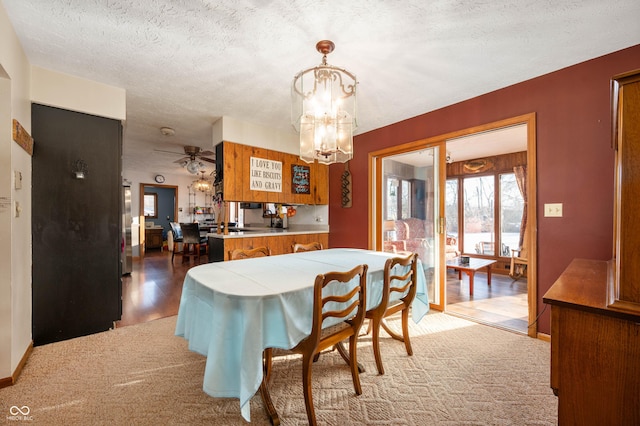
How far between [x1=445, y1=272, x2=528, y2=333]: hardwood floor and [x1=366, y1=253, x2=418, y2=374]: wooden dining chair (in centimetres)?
129

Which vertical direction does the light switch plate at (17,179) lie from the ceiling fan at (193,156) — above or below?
below

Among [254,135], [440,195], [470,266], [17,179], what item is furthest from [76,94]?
[470,266]

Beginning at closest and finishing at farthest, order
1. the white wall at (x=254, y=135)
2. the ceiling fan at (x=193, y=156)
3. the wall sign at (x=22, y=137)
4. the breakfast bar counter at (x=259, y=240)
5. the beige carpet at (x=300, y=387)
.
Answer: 1. the beige carpet at (x=300, y=387)
2. the wall sign at (x=22, y=137)
3. the breakfast bar counter at (x=259, y=240)
4. the white wall at (x=254, y=135)
5. the ceiling fan at (x=193, y=156)

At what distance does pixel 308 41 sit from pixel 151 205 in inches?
366

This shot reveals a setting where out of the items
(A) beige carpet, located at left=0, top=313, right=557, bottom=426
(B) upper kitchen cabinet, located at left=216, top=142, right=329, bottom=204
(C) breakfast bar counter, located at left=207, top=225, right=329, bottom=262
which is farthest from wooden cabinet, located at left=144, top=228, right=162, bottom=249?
(A) beige carpet, located at left=0, top=313, right=557, bottom=426

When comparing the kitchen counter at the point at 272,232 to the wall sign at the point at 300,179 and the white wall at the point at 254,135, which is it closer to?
the wall sign at the point at 300,179

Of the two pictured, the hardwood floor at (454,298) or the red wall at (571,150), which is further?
the hardwood floor at (454,298)

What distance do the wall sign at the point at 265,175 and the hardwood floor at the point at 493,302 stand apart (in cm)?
293

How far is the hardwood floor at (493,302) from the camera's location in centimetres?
288

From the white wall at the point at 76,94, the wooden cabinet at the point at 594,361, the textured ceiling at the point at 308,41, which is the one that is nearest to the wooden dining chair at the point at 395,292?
the wooden cabinet at the point at 594,361

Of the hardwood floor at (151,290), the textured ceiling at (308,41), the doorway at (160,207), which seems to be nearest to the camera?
the textured ceiling at (308,41)

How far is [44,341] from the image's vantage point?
229 cm

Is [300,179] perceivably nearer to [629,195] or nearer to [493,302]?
[493,302]

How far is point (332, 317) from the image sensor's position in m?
1.55
